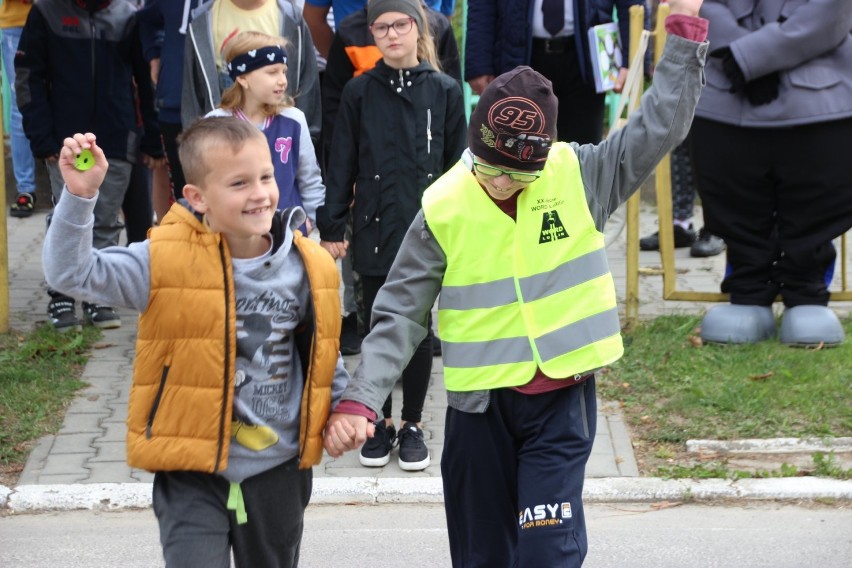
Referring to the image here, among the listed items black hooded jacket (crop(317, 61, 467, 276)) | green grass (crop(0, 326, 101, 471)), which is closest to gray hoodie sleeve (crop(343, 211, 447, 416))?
black hooded jacket (crop(317, 61, 467, 276))

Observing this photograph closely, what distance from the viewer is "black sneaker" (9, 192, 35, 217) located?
34.1ft

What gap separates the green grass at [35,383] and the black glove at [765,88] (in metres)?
3.59

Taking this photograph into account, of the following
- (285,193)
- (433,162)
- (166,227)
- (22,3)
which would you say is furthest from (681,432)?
(22,3)

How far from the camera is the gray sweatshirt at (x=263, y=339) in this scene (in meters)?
3.29

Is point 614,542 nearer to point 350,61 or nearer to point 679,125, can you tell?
point 679,125

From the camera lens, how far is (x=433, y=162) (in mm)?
5535

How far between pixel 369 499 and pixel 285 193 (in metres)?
1.34

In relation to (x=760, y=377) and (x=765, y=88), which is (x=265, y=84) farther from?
(x=760, y=377)

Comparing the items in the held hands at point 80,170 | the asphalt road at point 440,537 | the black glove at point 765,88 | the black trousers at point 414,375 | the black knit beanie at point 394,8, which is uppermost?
the black knit beanie at point 394,8

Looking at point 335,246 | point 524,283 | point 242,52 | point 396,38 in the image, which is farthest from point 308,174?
point 524,283

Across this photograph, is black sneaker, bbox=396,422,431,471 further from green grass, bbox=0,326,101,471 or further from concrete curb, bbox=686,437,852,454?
green grass, bbox=0,326,101,471

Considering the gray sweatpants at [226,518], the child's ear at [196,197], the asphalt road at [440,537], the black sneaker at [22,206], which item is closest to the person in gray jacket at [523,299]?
the gray sweatpants at [226,518]

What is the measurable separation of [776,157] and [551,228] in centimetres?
324

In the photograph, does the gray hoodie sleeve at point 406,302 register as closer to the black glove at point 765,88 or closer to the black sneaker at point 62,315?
the black glove at point 765,88
